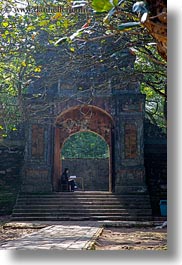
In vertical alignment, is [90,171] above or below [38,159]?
below

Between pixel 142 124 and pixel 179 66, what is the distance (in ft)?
18.1

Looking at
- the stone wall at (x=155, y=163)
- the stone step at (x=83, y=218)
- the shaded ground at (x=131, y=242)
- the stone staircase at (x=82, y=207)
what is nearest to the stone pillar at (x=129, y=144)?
the stone wall at (x=155, y=163)

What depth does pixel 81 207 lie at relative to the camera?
741 cm

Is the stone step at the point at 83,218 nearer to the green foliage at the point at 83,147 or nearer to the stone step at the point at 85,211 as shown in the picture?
the stone step at the point at 85,211

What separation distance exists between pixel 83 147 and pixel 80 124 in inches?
171

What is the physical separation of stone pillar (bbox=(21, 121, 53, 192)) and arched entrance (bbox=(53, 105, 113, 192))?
0.95 ft

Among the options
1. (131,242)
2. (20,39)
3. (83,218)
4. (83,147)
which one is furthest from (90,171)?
(131,242)

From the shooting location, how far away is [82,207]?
7410 millimetres

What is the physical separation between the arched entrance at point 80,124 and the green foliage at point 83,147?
13.0 feet

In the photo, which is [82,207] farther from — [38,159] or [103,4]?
[103,4]

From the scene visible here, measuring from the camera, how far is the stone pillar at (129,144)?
795cm

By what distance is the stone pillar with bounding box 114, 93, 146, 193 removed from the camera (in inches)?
313

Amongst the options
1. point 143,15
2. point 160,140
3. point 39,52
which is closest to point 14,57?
point 39,52

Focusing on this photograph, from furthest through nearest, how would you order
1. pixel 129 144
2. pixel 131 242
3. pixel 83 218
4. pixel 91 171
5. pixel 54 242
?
pixel 91 171 < pixel 129 144 < pixel 83 218 < pixel 131 242 < pixel 54 242
